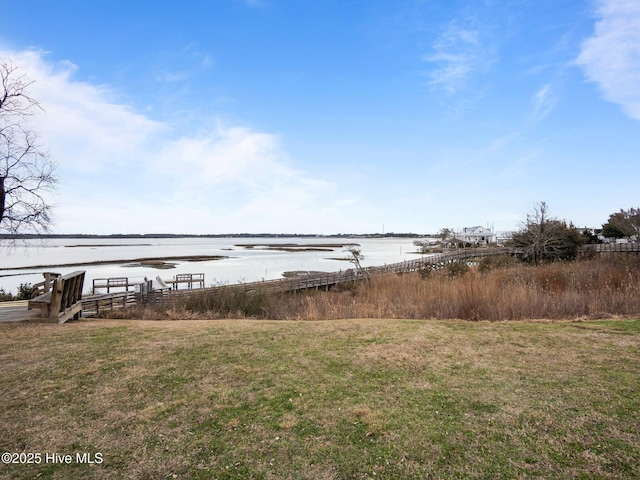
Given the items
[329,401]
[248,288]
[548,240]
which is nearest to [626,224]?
[548,240]

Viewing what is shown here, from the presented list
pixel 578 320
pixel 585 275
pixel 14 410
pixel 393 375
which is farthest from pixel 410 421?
pixel 585 275

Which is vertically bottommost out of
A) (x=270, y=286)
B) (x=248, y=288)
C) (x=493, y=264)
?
(x=270, y=286)

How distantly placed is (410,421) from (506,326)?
17.2 feet

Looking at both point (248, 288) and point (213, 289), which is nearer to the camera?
point (213, 289)

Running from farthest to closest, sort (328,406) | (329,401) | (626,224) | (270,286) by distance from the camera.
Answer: (626,224), (270,286), (329,401), (328,406)

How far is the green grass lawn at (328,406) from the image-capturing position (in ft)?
9.78

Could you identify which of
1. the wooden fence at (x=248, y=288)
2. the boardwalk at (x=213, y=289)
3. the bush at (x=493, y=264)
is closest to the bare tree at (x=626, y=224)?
the boardwalk at (x=213, y=289)

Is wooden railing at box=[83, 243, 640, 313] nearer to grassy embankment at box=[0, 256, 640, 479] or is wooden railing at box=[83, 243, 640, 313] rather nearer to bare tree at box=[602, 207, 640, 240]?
grassy embankment at box=[0, 256, 640, 479]

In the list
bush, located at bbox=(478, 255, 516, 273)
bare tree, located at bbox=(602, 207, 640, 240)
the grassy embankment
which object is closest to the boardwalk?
the grassy embankment

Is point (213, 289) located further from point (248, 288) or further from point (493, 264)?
point (493, 264)

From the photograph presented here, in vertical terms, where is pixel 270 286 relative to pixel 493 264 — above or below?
below

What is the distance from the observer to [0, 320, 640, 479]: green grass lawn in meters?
2.98

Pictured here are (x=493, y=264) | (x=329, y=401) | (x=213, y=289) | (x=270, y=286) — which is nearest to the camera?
(x=329, y=401)

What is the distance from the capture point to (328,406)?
13.2 feet
